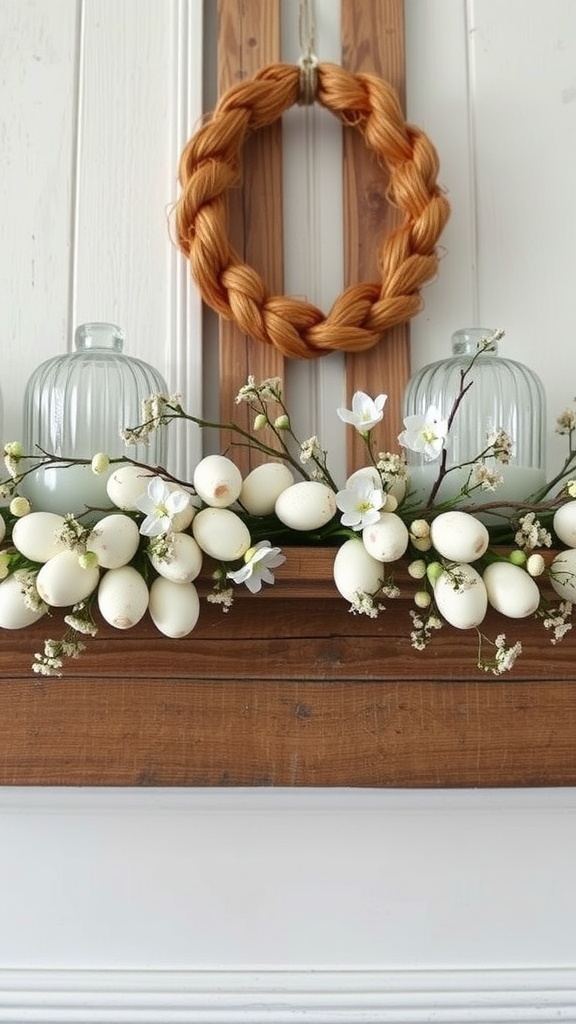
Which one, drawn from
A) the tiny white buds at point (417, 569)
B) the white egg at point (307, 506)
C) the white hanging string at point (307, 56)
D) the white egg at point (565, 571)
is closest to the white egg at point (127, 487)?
the white egg at point (307, 506)

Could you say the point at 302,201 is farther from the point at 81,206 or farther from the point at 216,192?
the point at 81,206

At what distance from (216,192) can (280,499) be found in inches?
12.6

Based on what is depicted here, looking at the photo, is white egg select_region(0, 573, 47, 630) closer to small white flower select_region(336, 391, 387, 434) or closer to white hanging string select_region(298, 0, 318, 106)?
small white flower select_region(336, 391, 387, 434)

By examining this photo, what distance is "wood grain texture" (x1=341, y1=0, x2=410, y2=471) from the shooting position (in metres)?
0.85

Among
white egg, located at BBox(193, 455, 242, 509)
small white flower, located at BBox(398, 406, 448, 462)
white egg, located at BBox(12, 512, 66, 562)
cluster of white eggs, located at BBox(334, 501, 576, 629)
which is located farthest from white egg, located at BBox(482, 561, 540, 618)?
white egg, located at BBox(12, 512, 66, 562)

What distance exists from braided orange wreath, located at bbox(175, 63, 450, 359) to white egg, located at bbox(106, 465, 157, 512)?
22 centimetres

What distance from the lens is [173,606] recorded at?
0.66 m

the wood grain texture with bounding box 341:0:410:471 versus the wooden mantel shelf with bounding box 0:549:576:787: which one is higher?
the wood grain texture with bounding box 341:0:410:471

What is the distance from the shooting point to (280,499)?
2.25 ft

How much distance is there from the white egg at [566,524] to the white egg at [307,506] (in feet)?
0.57

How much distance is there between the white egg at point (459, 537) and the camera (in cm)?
65

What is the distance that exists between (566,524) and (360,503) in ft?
0.54

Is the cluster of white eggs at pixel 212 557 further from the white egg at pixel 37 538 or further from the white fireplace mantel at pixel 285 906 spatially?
the white fireplace mantel at pixel 285 906

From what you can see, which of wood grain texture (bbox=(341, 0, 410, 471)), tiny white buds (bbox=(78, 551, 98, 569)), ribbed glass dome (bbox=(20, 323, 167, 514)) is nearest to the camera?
tiny white buds (bbox=(78, 551, 98, 569))
